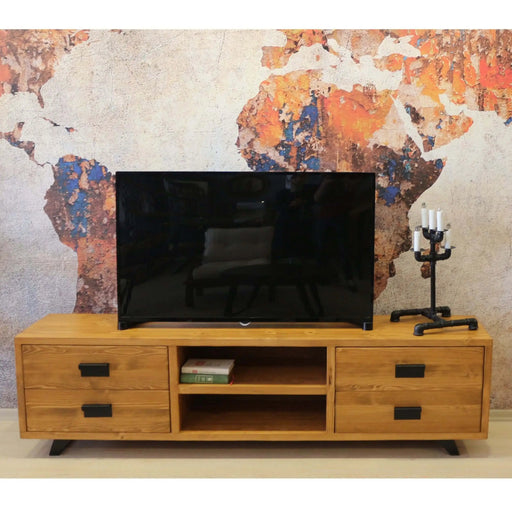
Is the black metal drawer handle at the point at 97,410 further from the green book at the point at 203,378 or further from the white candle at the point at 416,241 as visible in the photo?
the white candle at the point at 416,241

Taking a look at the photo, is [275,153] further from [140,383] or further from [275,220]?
[140,383]

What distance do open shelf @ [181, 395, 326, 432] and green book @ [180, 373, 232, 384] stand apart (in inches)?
4.9

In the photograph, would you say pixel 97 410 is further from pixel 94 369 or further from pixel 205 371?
pixel 205 371

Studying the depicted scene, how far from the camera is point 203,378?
232 cm

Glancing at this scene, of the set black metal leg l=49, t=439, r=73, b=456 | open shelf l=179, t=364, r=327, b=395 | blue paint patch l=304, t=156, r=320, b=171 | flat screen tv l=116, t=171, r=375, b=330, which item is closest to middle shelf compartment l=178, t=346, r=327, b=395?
open shelf l=179, t=364, r=327, b=395

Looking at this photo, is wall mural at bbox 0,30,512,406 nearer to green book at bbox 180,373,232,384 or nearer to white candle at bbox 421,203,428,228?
white candle at bbox 421,203,428,228

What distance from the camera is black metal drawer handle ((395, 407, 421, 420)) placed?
7.52ft

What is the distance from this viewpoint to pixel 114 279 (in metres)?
2.71

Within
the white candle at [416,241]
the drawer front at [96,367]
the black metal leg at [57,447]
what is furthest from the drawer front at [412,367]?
the black metal leg at [57,447]

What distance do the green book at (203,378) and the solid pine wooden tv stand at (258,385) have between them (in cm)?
2

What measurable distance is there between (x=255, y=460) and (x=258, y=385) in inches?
12.5

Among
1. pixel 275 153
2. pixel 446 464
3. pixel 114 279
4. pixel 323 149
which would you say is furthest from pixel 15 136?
pixel 446 464

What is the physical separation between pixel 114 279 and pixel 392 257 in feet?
4.41

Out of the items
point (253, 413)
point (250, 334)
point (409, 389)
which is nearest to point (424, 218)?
point (409, 389)
